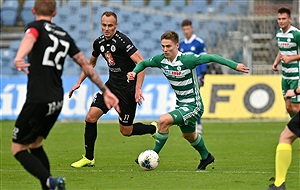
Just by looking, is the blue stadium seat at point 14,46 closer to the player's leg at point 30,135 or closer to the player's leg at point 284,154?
the player's leg at point 30,135

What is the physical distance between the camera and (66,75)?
23062 millimetres

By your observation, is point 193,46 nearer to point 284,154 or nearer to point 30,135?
point 284,154

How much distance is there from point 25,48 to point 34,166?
119cm

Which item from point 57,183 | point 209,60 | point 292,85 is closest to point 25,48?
point 57,183

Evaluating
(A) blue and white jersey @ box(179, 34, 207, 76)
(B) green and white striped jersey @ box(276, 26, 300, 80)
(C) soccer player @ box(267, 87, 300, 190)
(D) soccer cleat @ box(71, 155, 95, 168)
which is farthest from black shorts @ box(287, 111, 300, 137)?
(A) blue and white jersey @ box(179, 34, 207, 76)

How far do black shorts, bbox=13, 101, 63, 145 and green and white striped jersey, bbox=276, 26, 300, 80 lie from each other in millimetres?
6755

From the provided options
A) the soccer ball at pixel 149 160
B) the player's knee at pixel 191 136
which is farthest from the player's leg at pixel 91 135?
the player's knee at pixel 191 136

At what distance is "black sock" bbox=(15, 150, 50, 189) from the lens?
7.64m

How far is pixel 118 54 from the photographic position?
38.9 feet

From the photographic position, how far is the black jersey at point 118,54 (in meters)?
11.8

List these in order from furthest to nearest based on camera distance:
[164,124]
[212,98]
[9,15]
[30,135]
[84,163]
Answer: [9,15], [212,98], [84,163], [164,124], [30,135]

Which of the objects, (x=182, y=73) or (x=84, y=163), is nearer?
(x=182, y=73)

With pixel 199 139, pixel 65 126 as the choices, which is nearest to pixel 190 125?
pixel 199 139

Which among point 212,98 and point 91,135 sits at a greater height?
point 91,135
